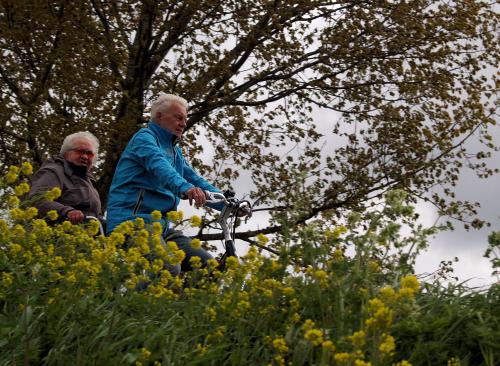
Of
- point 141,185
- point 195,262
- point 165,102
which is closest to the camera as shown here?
point 195,262

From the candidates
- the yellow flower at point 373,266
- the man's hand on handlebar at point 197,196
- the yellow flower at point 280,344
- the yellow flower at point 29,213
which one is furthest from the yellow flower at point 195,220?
the yellow flower at point 280,344

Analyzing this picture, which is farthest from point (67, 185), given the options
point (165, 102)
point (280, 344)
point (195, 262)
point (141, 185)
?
point (280, 344)

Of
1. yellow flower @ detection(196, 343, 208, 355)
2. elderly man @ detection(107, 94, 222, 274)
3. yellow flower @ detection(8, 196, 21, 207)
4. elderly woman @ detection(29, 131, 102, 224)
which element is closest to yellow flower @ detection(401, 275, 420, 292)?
yellow flower @ detection(196, 343, 208, 355)

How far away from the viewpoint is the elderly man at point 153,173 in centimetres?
649

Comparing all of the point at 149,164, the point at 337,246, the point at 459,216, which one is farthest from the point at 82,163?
the point at 459,216

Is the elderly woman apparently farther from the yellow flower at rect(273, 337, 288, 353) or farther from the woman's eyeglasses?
the yellow flower at rect(273, 337, 288, 353)

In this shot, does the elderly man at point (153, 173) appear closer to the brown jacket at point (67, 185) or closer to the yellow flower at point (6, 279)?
the brown jacket at point (67, 185)

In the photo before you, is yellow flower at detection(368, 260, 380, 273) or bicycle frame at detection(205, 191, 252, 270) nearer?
yellow flower at detection(368, 260, 380, 273)

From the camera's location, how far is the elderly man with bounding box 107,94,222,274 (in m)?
6.49

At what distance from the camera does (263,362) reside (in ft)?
13.8

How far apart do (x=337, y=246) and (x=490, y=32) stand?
12.5 m

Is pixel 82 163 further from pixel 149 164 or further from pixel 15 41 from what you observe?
pixel 15 41

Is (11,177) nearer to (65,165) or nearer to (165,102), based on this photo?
(165,102)

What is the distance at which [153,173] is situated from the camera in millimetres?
6535
